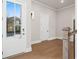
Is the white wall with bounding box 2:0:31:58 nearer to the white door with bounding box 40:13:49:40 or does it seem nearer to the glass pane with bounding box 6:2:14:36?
the glass pane with bounding box 6:2:14:36

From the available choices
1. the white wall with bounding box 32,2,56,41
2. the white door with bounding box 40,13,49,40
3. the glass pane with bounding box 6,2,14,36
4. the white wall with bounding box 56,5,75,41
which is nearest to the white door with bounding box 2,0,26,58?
Answer: the glass pane with bounding box 6,2,14,36

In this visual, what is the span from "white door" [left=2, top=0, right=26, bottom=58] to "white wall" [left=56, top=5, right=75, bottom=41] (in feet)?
17.8

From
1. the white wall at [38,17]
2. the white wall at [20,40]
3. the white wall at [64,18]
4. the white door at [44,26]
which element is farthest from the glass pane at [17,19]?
the white wall at [64,18]

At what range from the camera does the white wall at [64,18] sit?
8641 millimetres

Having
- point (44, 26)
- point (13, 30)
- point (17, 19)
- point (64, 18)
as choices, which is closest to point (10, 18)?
point (17, 19)

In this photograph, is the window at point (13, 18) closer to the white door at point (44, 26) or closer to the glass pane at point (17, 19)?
the glass pane at point (17, 19)

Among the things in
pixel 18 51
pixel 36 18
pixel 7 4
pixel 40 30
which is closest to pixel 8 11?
pixel 7 4

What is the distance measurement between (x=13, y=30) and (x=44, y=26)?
430 cm

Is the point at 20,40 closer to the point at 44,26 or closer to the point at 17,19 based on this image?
the point at 17,19

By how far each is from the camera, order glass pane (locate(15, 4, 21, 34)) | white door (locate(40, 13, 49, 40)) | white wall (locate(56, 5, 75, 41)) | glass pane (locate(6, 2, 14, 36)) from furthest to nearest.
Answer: white wall (locate(56, 5, 75, 41)) < white door (locate(40, 13, 49, 40)) < glass pane (locate(15, 4, 21, 34)) < glass pane (locate(6, 2, 14, 36))

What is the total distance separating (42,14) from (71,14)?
272cm

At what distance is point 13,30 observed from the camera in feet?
13.6

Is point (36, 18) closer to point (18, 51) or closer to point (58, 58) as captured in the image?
point (18, 51)

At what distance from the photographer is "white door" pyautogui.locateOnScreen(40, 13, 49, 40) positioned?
7.73 metres
